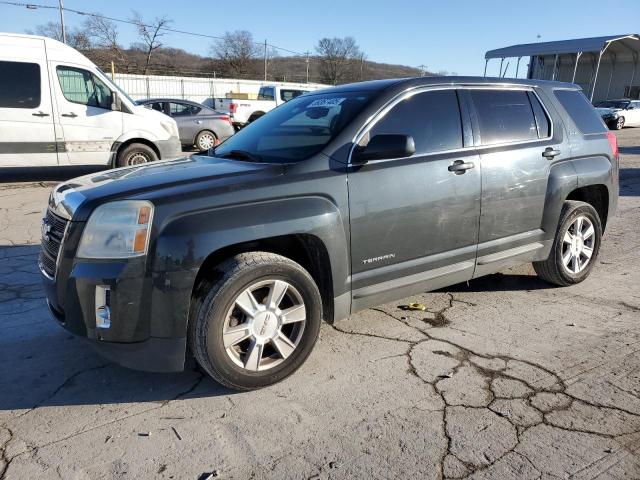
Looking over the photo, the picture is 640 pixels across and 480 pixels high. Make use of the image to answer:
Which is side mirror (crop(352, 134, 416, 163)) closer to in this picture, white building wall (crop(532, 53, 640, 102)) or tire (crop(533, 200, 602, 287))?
tire (crop(533, 200, 602, 287))

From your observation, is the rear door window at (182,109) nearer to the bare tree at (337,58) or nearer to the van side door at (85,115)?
the van side door at (85,115)

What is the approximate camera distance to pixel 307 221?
2994 mm

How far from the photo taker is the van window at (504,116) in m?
3.96

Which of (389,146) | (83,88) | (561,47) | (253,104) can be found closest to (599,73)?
(561,47)

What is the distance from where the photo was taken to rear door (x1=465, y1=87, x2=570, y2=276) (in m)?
3.90

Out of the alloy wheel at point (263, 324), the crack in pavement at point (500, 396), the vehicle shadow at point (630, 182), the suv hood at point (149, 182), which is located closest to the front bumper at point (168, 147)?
the suv hood at point (149, 182)

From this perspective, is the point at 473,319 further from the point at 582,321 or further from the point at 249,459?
the point at 249,459

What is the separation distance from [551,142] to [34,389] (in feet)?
14.0

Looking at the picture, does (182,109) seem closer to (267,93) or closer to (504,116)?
(267,93)

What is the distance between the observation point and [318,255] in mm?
3172

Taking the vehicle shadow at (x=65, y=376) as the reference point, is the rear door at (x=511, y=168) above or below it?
above

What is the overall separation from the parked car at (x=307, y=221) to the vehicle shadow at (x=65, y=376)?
0.31 m

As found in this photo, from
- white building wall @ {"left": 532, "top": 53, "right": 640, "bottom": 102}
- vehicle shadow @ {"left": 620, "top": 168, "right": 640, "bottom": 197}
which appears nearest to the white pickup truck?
vehicle shadow @ {"left": 620, "top": 168, "right": 640, "bottom": 197}

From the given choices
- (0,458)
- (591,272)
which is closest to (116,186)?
(0,458)
